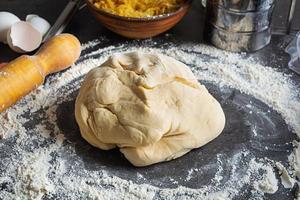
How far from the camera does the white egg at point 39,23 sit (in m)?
1.51

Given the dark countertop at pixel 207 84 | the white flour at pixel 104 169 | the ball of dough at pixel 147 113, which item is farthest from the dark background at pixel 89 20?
the ball of dough at pixel 147 113

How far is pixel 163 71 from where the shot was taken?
122cm

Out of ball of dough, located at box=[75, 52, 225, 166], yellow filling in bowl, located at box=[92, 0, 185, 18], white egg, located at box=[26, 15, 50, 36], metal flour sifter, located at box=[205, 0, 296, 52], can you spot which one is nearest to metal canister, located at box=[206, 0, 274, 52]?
metal flour sifter, located at box=[205, 0, 296, 52]

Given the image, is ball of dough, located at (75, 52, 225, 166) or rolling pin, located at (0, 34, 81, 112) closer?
ball of dough, located at (75, 52, 225, 166)

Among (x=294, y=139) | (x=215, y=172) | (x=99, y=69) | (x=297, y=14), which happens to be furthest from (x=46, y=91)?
(x=297, y=14)

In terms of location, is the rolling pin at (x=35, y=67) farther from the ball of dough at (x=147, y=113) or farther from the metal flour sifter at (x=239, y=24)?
the metal flour sifter at (x=239, y=24)

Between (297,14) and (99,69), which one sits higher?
(99,69)

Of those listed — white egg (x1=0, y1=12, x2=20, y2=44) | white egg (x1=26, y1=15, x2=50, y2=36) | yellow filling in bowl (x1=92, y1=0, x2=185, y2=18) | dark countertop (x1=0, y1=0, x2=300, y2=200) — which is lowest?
dark countertop (x1=0, y1=0, x2=300, y2=200)

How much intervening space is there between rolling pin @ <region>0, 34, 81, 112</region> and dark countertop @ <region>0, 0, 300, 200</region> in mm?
104

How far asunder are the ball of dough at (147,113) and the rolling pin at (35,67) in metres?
0.17

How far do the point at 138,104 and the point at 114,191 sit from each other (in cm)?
19

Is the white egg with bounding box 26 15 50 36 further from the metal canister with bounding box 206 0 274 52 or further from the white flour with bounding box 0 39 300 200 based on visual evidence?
the metal canister with bounding box 206 0 274 52

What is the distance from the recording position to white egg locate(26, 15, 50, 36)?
1.51 m

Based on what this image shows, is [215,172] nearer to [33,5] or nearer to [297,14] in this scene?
[297,14]
